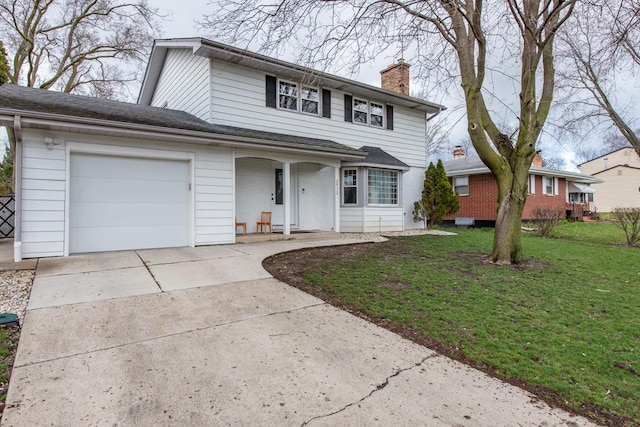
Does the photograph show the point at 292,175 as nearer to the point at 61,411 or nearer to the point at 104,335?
the point at 104,335

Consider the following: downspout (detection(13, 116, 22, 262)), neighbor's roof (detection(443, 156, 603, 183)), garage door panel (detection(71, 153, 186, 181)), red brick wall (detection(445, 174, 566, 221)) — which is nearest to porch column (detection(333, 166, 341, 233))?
garage door panel (detection(71, 153, 186, 181))

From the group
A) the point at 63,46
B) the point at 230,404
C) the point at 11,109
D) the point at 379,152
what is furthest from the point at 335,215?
the point at 63,46

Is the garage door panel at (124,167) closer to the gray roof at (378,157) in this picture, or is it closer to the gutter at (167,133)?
the gutter at (167,133)

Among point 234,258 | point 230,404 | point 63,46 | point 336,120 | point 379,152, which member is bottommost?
point 230,404

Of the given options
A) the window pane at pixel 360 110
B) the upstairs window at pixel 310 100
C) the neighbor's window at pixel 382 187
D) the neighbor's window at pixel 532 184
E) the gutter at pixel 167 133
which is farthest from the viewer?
the neighbor's window at pixel 532 184

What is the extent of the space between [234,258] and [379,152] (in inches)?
313

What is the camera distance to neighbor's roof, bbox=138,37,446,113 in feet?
28.8

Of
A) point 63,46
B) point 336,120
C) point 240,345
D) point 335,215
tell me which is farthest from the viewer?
point 63,46

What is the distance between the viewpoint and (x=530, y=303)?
4473mm

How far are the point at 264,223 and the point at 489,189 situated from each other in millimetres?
12736

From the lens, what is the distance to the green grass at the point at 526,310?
106 inches

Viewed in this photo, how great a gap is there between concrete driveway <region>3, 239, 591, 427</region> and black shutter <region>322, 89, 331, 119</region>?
340 inches

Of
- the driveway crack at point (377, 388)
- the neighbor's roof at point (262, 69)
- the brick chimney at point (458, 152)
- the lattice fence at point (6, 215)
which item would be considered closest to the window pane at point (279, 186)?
the neighbor's roof at point (262, 69)

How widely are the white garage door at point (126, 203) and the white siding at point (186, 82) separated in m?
2.62
